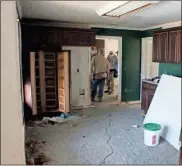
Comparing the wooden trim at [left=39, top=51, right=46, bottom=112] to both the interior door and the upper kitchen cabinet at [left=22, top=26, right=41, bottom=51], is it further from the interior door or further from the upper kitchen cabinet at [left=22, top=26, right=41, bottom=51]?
the interior door

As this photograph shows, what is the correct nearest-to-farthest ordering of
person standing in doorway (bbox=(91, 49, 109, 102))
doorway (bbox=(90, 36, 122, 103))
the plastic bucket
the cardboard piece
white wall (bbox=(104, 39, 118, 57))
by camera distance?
the cardboard piece < the plastic bucket < doorway (bbox=(90, 36, 122, 103)) < person standing in doorway (bbox=(91, 49, 109, 102)) < white wall (bbox=(104, 39, 118, 57))

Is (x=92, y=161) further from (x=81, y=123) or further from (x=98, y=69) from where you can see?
(x=98, y=69)

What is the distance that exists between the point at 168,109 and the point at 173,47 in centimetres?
101

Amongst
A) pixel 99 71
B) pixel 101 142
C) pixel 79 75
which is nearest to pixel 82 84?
pixel 79 75

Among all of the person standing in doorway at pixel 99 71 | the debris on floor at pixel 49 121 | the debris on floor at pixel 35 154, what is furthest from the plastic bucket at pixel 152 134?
the person standing in doorway at pixel 99 71

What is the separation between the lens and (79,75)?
4.98 m

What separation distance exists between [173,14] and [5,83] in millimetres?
1431

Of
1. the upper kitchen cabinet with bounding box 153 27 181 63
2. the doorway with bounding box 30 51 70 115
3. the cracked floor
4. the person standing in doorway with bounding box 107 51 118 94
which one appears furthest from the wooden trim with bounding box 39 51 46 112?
the upper kitchen cabinet with bounding box 153 27 181 63

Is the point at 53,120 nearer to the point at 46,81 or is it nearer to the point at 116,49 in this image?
the point at 46,81

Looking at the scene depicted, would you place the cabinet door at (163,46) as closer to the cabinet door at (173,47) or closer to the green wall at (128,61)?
the cabinet door at (173,47)

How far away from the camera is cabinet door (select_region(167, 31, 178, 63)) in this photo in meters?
1.61

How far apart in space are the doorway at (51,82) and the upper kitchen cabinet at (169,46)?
2.48 meters

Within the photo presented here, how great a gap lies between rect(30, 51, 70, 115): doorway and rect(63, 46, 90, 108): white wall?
20.6 inches

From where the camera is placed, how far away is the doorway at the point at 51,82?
14.0 ft
